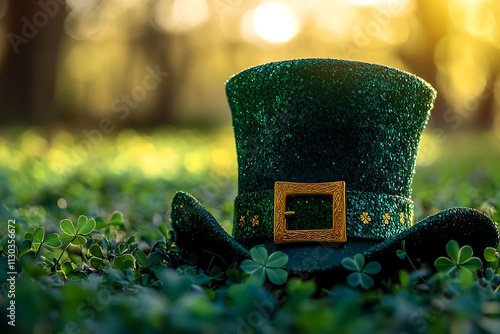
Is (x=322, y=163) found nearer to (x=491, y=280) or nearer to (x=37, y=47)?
(x=491, y=280)

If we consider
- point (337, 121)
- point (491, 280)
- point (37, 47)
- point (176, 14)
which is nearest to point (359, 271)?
point (491, 280)

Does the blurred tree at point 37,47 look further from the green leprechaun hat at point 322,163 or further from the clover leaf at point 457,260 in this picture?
the clover leaf at point 457,260

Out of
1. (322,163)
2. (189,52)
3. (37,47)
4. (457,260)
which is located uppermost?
(189,52)

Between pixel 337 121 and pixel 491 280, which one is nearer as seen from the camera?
pixel 491 280

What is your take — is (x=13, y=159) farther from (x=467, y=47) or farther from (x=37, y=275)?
(x=467, y=47)

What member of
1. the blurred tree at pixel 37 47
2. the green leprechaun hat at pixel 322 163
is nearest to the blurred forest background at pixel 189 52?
the blurred tree at pixel 37 47

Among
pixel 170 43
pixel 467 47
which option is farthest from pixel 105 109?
pixel 467 47

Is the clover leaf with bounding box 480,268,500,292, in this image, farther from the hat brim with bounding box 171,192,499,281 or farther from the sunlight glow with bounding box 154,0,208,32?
the sunlight glow with bounding box 154,0,208,32
